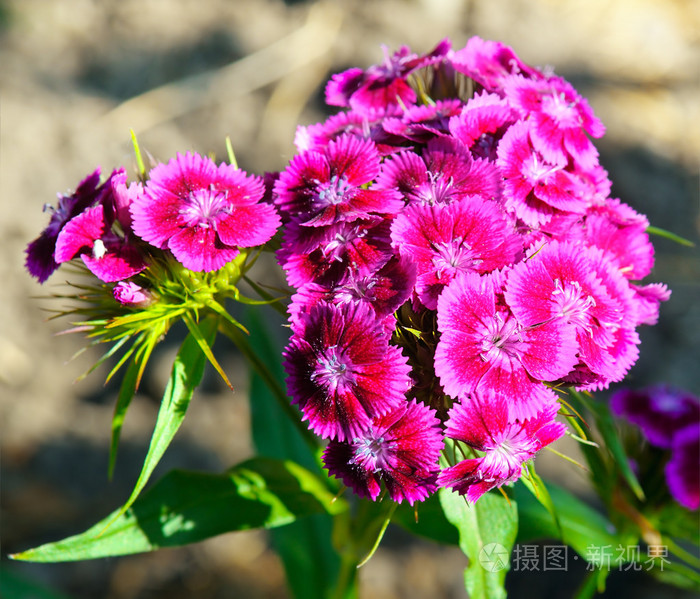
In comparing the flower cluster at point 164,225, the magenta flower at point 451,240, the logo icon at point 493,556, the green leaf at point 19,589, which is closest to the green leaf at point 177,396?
the flower cluster at point 164,225

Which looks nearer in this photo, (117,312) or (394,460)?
(394,460)

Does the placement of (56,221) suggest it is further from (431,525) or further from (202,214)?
(431,525)

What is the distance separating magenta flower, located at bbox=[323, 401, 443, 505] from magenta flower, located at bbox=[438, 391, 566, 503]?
1.3 inches

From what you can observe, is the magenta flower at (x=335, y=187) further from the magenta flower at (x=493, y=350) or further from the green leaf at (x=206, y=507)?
the green leaf at (x=206, y=507)

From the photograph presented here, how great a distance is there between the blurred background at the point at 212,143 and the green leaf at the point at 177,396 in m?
1.46

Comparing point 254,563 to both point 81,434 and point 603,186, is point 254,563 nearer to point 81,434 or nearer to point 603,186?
point 81,434

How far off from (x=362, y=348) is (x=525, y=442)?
343 mm

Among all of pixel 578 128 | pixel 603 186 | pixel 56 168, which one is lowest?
pixel 603 186

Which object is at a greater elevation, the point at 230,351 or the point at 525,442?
the point at 230,351

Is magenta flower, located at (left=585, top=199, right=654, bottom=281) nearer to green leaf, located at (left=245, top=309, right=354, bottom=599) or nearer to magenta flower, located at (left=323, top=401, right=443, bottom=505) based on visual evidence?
magenta flower, located at (left=323, top=401, right=443, bottom=505)

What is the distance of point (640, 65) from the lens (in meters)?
3.84

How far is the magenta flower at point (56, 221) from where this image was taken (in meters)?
1.37

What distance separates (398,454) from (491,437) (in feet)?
0.56

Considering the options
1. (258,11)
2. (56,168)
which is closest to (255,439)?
(56,168)
